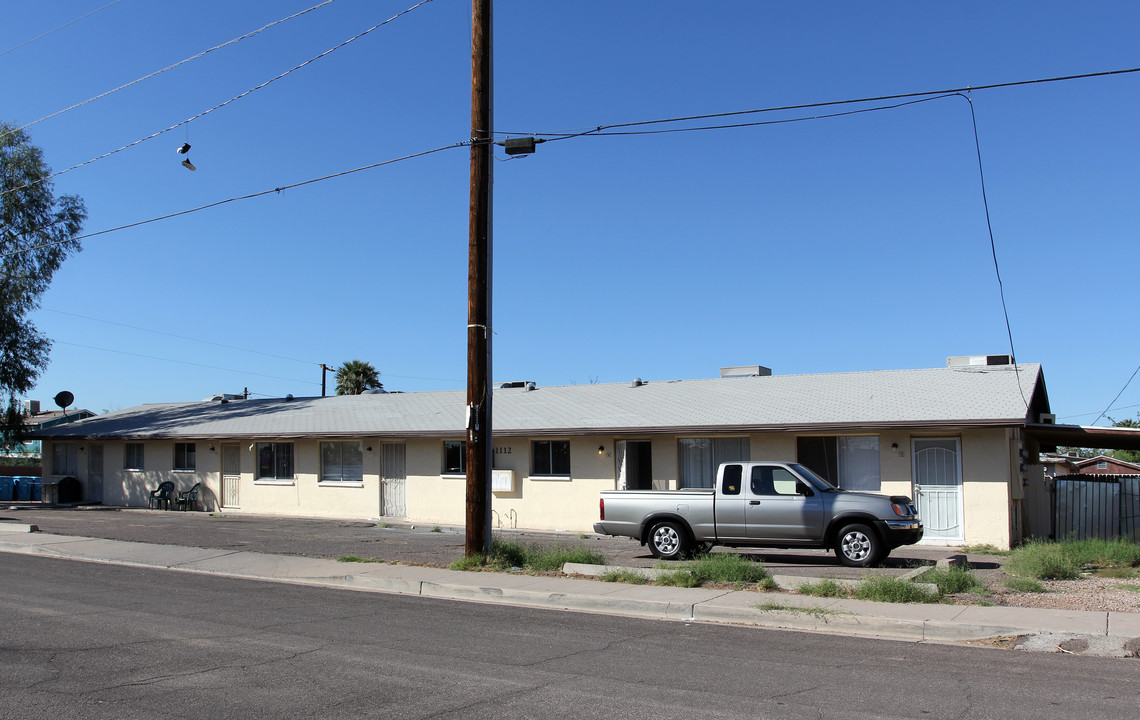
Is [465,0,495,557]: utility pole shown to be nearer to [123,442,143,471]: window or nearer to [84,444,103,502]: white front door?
[123,442,143,471]: window

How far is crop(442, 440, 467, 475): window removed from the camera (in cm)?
2544

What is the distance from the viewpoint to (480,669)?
795 cm

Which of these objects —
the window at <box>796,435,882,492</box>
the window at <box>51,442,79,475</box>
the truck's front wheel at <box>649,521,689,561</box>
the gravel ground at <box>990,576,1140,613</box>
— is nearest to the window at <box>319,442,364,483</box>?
the window at <box>51,442,79,475</box>

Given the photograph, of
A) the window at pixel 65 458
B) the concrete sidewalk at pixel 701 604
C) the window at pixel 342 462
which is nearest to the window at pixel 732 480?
the concrete sidewalk at pixel 701 604

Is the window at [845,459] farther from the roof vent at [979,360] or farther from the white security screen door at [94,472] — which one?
the white security screen door at [94,472]

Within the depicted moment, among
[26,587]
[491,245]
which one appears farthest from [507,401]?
[26,587]

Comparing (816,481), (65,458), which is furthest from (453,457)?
(65,458)

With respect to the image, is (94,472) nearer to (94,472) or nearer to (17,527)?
(94,472)

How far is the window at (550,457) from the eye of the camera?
78.3ft

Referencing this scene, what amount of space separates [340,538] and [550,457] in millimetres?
5955

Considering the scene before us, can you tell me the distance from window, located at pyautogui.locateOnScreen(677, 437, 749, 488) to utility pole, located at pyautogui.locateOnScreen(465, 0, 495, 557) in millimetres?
8607

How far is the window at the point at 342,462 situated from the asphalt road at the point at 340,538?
5.08ft

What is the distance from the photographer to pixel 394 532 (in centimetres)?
2281

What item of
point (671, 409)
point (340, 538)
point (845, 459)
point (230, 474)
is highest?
point (671, 409)
